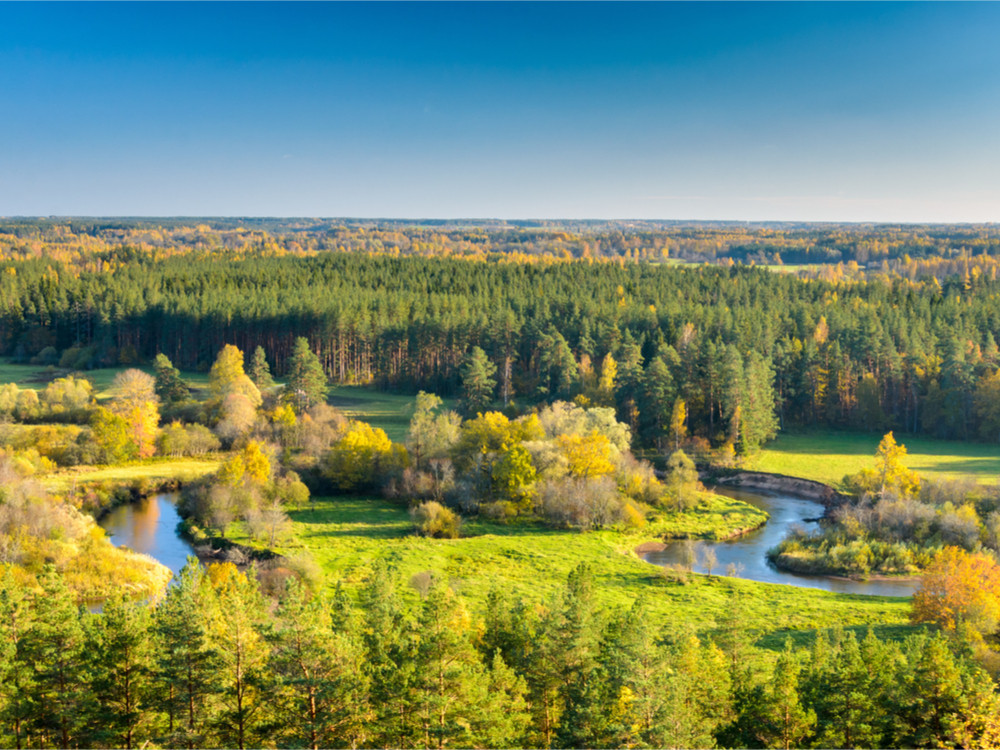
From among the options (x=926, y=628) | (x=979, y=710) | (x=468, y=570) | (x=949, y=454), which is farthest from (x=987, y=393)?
(x=979, y=710)

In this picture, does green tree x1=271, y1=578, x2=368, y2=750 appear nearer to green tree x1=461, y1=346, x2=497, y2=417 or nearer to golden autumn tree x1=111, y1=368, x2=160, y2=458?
golden autumn tree x1=111, y1=368, x2=160, y2=458

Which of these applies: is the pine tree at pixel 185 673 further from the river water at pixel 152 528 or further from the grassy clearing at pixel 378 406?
the grassy clearing at pixel 378 406

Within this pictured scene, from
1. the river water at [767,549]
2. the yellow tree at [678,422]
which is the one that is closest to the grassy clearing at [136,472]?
the river water at [767,549]

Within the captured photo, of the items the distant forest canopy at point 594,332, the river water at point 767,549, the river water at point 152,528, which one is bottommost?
the river water at point 152,528

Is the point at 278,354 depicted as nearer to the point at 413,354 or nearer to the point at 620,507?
the point at 413,354

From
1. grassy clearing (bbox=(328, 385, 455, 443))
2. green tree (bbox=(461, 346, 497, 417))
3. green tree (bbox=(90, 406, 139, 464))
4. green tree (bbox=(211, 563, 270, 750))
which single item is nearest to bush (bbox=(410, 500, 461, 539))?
grassy clearing (bbox=(328, 385, 455, 443))

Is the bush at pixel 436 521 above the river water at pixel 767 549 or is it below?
above
